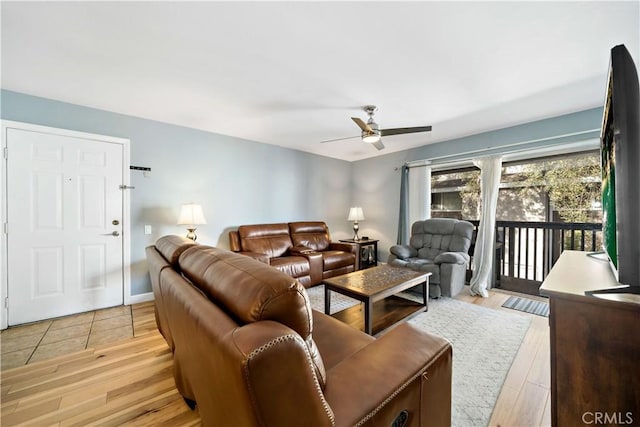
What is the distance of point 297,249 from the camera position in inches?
162

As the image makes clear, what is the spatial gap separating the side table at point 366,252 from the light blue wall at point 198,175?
3.42 feet

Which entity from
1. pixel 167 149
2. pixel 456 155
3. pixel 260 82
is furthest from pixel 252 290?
pixel 456 155

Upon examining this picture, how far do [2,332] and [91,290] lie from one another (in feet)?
2.27

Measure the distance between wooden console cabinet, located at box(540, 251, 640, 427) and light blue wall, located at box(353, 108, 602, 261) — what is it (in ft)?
9.17

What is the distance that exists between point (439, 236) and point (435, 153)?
145cm

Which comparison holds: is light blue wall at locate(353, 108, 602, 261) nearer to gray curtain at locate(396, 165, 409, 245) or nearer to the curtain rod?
the curtain rod

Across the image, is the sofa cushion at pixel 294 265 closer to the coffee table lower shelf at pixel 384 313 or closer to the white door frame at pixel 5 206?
the coffee table lower shelf at pixel 384 313

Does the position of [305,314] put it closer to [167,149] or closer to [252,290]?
[252,290]

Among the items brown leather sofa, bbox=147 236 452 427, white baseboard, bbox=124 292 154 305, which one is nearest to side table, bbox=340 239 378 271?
white baseboard, bbox=124 292 154 305

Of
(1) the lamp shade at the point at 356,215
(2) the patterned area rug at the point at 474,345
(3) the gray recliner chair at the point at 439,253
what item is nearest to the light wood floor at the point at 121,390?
(2) the patterned area rug at the point at 474,345

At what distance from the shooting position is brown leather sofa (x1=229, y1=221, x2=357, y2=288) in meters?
3.64

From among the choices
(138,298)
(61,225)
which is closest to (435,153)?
(138,298)

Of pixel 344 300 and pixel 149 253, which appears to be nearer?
pixel 149 253

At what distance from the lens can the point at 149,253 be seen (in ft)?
6.38
